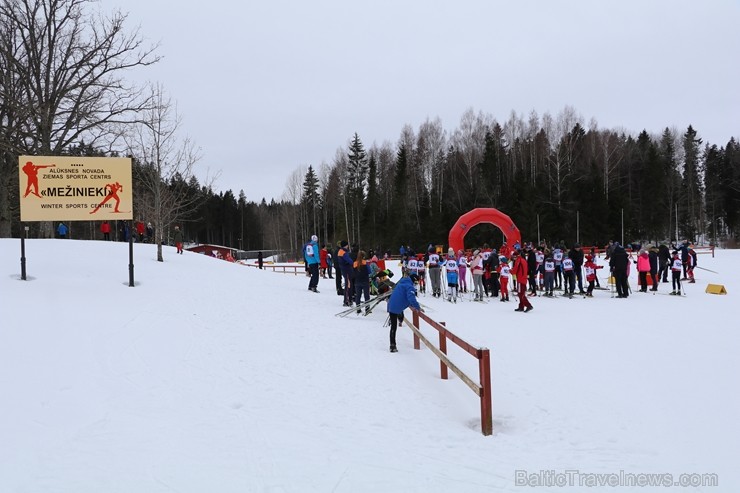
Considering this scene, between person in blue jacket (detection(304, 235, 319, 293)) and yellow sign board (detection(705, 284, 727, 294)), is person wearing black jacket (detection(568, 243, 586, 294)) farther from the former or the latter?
person in blue jacket (detection(304, 235, 319, 293))

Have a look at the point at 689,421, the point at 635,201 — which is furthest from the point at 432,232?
the point at 689,421

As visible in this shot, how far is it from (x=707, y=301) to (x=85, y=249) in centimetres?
2125

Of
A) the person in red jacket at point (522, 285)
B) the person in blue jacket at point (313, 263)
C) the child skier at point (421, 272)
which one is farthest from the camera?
the child skier at point (421, 272)

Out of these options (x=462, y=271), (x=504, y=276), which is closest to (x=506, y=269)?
(x=504, y=276)

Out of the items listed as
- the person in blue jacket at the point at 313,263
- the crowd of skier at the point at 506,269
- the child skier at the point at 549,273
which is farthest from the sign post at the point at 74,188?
the child skier at the point at 549,273

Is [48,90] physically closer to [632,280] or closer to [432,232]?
[632,280]

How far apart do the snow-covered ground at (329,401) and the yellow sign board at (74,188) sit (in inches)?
71.4

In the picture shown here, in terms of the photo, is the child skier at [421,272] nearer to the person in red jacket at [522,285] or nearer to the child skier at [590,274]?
the person in red jacket at [522,285]

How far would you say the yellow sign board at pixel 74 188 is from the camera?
39.5 ft

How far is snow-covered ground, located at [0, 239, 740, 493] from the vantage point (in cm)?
449

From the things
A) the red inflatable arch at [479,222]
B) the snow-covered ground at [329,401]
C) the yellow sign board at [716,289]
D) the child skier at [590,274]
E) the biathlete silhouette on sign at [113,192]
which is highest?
the biathlete silhouette on sign at [113,192]

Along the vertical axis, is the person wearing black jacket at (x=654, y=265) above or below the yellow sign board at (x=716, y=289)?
above

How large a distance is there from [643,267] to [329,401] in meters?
15.3

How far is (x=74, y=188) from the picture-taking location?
12.4 metres
